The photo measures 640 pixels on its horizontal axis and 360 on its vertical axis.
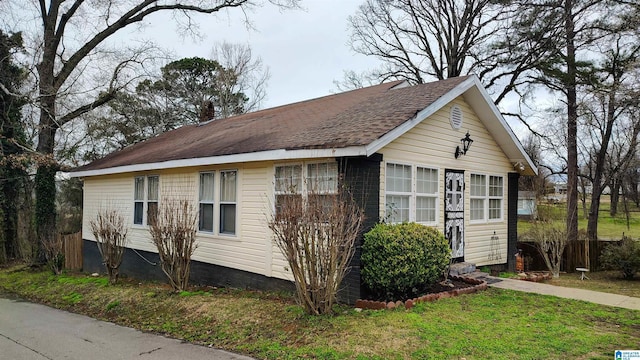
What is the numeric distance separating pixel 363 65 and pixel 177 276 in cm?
2100

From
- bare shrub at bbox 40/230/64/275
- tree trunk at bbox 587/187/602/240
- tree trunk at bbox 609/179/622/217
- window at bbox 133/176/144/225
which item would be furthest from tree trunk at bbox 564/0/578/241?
bare shrub at bbox 40/230/64/275

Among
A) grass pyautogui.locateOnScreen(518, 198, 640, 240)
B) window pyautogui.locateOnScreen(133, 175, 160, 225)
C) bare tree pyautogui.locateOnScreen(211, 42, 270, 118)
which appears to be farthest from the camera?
bare tree pyautogui.locateOnScreen(211, 42, 270, 118)

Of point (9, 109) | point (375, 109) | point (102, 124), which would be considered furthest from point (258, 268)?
point (102, 124)

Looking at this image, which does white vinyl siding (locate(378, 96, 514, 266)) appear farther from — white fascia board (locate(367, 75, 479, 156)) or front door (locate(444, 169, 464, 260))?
white fascia board (locate(367, 75, 479, 156))

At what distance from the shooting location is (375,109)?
29.8 feet

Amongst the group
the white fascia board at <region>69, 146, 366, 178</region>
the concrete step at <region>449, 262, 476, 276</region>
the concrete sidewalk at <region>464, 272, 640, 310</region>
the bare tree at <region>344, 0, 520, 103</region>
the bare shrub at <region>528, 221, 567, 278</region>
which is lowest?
the concrete sidewalk at <region>464, 272, 640, 310</region>

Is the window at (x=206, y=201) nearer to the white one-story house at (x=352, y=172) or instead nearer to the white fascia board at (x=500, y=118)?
the white one-story house at (x=352, y=172)

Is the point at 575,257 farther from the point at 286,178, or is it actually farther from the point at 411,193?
the point at 286,178

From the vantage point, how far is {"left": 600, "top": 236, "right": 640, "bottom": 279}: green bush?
11906 millimetres

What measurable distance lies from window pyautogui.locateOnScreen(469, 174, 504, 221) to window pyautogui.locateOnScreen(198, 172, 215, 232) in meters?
6.25

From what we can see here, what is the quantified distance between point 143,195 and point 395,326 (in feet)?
30.7

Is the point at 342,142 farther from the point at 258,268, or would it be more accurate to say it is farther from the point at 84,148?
the point at 84,148

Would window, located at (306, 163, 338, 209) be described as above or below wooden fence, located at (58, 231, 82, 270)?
above

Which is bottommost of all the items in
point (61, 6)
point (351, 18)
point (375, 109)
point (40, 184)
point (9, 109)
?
point (40, 184)
